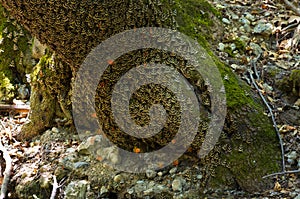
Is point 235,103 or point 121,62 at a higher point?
point 121,62

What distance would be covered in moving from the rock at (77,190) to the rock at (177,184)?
629 millimetres

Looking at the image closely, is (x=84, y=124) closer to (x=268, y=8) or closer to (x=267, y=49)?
(x=267, y=49)

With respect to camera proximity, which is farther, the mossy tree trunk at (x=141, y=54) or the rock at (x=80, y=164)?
the rock at (x=80, y=164)

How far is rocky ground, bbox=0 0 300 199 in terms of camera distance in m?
2.61

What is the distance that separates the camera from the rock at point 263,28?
11.7ft

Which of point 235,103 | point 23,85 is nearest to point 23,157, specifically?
point 23,85

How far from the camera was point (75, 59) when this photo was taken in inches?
100

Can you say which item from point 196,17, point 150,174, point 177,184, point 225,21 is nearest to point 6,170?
point 150,174

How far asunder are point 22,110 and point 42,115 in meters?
0.46

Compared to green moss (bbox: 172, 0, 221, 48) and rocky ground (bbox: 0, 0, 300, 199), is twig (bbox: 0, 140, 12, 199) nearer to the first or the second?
rocky ground (bbox: 0, 0, 300, 199)

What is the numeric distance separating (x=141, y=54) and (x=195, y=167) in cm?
87

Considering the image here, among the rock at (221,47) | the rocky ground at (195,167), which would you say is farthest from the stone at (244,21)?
the rock at (221,47)

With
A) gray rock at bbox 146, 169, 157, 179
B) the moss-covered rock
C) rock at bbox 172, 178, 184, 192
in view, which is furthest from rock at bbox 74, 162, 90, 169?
the moss-covered rock

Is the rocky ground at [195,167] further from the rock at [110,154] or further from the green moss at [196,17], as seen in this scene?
the green moss at [196,17]
